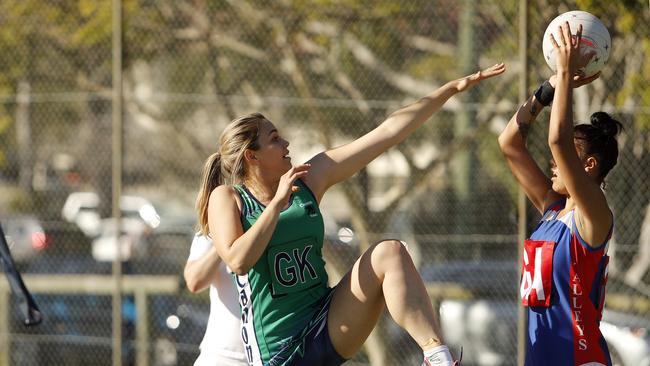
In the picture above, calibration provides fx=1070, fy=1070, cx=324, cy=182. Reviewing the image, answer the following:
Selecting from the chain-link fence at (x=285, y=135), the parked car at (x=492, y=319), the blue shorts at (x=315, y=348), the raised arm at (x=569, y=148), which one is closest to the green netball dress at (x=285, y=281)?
the blue shorts at (x=315, y=348)

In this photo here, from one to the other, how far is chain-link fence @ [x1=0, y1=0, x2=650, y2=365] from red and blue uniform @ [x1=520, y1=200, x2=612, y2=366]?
7.91ft

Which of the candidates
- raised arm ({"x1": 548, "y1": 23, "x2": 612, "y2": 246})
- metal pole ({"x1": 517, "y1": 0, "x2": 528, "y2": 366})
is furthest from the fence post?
raised arm ({"x1": 548, "y1": 23, "x2": 612, "y2": 246})

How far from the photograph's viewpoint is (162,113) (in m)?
8.28

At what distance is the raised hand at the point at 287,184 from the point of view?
405 centimetres

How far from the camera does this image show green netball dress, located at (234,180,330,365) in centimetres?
Result: 428

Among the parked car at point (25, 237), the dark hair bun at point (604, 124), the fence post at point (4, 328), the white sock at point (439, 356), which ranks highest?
the parked car at point (25, 237)

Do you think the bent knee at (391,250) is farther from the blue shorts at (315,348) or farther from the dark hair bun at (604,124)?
the dark hair bun at (604,124)

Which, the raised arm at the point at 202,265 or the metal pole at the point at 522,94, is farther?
the metal pole at the point at 522,94

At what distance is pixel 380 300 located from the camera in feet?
13.9

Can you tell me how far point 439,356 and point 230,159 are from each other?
3.97ft

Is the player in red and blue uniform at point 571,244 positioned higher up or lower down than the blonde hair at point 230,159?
lower down

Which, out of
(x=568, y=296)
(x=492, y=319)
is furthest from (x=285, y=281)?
(x=492, y=319)

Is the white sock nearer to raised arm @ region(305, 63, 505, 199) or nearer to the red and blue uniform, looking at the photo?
the red and blue uniform

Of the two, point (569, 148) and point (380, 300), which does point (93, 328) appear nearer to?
point (380, 300)
